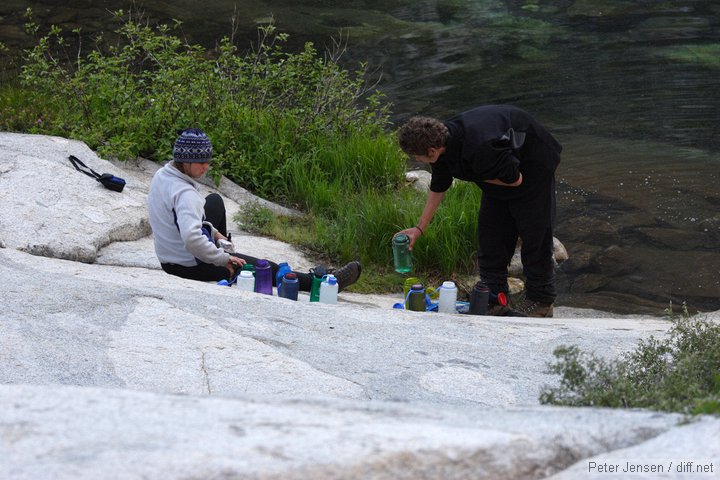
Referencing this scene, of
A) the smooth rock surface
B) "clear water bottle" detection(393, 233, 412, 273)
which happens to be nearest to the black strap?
the smooth rock surface

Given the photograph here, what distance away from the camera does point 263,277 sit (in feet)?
19.5

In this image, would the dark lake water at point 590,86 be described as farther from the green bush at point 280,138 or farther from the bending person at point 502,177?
the green bush at point 280,138

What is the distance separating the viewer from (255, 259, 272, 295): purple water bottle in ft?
19.4

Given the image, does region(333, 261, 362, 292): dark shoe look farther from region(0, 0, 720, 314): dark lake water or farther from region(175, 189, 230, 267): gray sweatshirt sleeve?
region(0, 0, 720, 314): dark lake water

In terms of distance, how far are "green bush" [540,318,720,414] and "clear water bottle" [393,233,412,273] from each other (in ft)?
7.78

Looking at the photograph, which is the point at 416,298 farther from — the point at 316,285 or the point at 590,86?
the point at 590,86

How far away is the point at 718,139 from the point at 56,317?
29.3 feet

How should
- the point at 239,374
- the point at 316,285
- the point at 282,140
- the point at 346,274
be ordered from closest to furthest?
the point at 239,374 < the point at 316,285 < the point at 346,274 < the point at 282,140

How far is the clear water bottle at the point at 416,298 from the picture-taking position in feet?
19.4

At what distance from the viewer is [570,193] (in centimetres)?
964

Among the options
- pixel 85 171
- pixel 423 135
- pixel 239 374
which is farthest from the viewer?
pixel 85 171

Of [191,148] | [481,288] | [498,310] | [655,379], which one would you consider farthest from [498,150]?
[655,379]

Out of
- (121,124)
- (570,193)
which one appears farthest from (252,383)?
(570,193)

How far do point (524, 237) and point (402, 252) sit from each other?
88 cm
